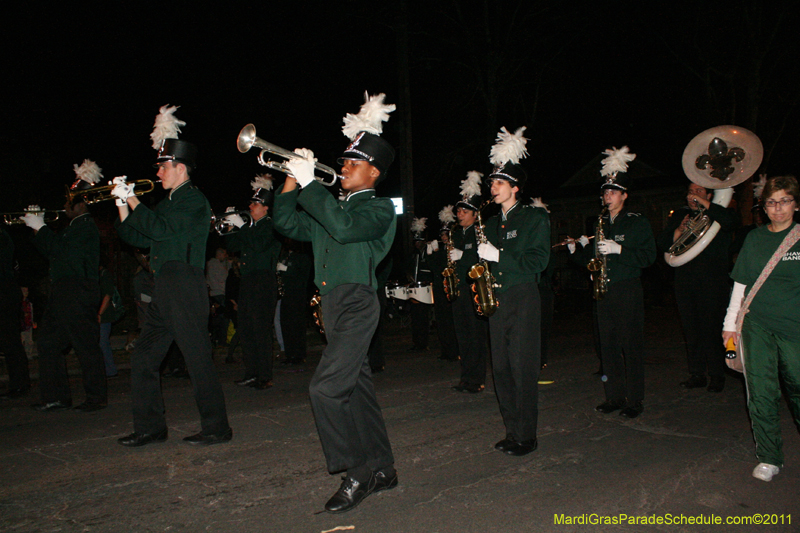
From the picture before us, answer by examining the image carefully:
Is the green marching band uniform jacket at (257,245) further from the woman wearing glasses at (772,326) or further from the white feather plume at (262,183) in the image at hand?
the woman wearing glasses at (772,326)

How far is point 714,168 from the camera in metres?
7.06

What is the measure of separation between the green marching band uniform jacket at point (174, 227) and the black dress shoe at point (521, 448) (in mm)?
3123

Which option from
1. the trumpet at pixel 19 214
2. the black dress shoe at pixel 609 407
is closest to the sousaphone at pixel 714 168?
the black dress shoe at pixel 609 407

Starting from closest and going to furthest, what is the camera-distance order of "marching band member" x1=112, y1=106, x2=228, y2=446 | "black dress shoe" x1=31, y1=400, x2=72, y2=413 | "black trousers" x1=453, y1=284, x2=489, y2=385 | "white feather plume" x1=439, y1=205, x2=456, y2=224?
"marching band member" x1=112, y1=106, x2=228, y2=446, "black dress shoe" x1=31, y1=400, x2=72, y2=413, "black trousers" x1=453, y1=284, x2=489, y2=385, "white feather plume" x1=439, y1=205, x2=456, y2=224

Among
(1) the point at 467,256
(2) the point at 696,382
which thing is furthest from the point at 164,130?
(2) the point at 696,382

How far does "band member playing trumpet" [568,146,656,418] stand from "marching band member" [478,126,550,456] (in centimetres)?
140

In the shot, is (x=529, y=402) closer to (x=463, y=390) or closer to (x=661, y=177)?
(x=463, y=390)

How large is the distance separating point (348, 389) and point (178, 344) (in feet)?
6.42

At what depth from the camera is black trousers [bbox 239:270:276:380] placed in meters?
7.90

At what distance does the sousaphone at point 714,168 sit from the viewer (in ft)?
22.6

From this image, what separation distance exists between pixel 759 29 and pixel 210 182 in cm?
1903

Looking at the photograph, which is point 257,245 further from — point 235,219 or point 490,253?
point 490,253

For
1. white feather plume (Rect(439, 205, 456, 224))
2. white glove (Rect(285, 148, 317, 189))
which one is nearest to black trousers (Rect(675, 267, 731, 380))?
white feather plume (Rect(439, 205, 456, 224))

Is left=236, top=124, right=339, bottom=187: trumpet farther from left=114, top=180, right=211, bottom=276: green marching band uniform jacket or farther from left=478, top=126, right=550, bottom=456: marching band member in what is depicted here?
left=478, top=126, right=550, bottom=456: marching band member
